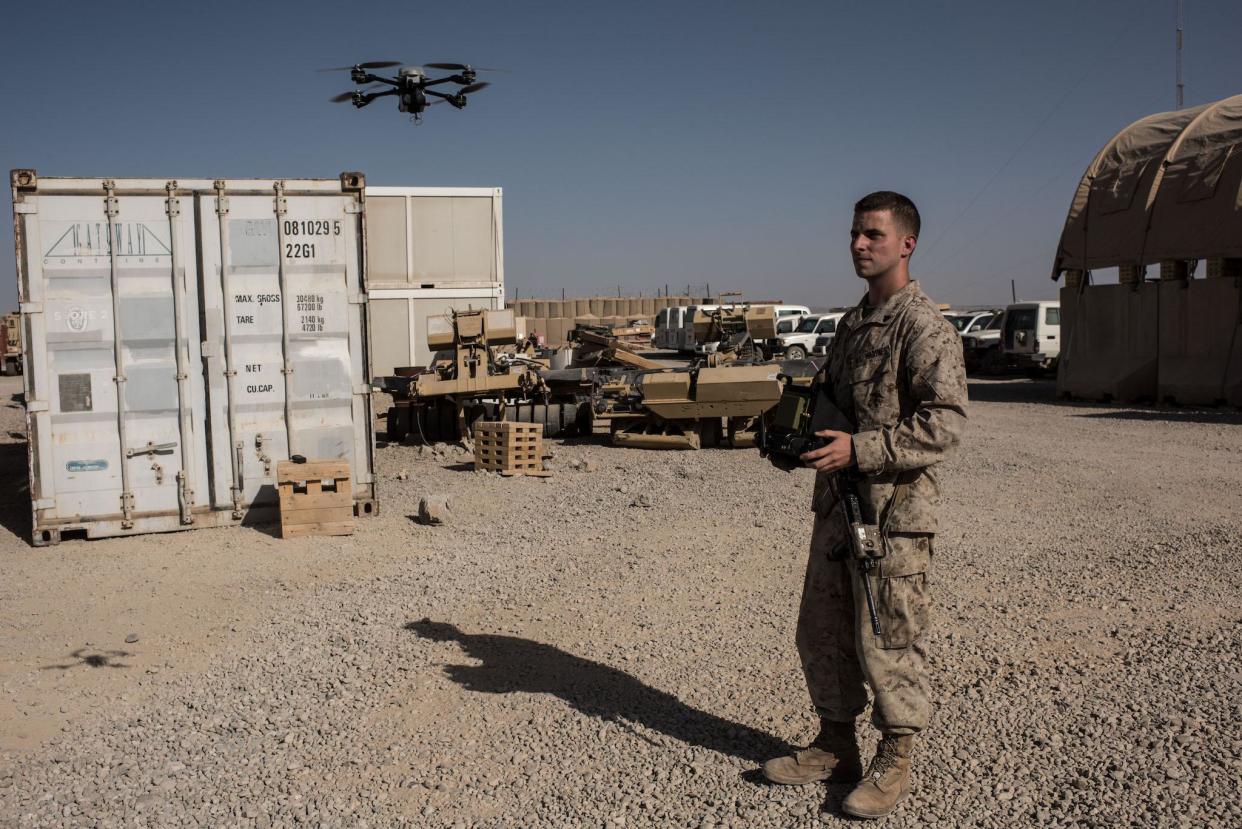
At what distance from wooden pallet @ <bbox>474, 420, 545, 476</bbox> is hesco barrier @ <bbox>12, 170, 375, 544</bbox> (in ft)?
8.48

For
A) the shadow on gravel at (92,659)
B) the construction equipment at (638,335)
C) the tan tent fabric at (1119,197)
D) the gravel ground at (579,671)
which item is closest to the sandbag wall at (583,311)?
the construction equipment at (638,335)

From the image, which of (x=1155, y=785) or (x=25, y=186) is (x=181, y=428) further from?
(x=1155, y=785)

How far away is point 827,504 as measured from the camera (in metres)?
3.91

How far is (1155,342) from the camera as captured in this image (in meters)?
20.5

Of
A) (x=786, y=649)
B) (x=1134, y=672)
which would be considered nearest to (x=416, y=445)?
(x=786, y=649)

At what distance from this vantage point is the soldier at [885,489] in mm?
3643

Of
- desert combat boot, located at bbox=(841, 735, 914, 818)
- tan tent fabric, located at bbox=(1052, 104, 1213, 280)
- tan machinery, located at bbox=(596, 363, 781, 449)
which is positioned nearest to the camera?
desert combat boot, located at bbox=(841, 735, 914, 818)

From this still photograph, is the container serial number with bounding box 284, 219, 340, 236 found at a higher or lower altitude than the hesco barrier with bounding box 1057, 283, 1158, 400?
higher

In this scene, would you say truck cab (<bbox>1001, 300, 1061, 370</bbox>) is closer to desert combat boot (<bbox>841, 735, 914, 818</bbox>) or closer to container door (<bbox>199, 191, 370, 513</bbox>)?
container door (<bbox>199, 191, 370, 513</bbox>)

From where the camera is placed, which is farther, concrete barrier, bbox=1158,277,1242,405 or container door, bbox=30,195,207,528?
concrete barrier, bbox=1158,277,1242,405

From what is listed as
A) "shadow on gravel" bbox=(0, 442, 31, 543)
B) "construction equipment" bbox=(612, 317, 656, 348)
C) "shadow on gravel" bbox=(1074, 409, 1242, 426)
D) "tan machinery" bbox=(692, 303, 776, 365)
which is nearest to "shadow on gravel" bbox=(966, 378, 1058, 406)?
"shadow on gravel" bbox=(1074, 409, 1242, 426)

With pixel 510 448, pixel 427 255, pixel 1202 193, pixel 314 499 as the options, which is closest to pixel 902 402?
pixel 314 499

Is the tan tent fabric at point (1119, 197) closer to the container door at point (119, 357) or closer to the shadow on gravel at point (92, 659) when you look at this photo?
the container door at point (119, 357)

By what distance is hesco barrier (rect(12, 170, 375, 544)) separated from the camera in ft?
28.1
